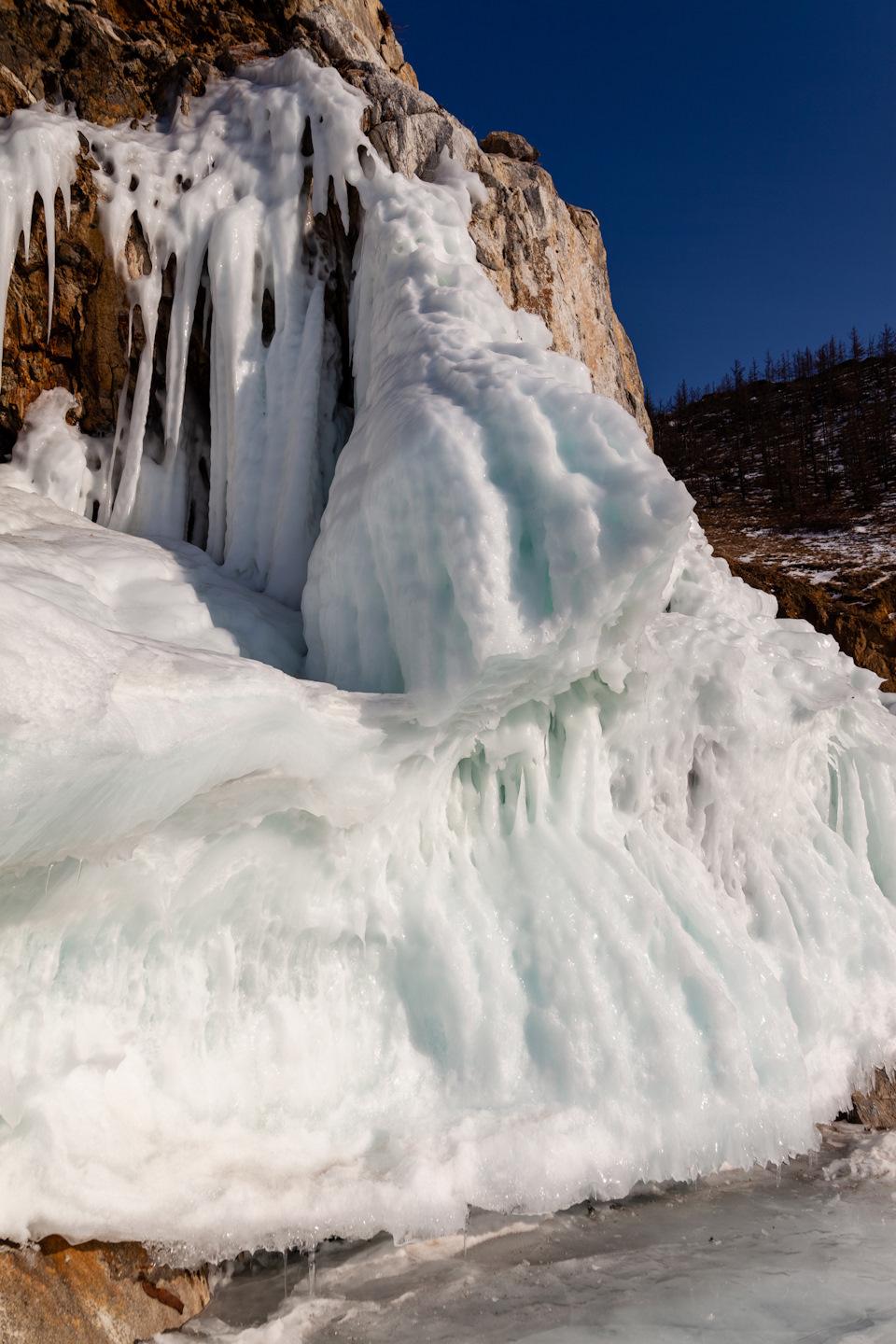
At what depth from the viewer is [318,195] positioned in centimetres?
486

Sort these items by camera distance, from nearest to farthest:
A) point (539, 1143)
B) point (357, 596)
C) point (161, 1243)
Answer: point (161, 1243)
point (539, 1143)
point (357, 596)

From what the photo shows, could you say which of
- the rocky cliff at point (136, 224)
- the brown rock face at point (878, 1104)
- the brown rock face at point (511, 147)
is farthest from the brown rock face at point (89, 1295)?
the brown rock face at point (511, 147)

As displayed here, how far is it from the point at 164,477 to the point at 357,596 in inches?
91.0

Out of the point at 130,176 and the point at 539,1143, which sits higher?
the point at 130,176

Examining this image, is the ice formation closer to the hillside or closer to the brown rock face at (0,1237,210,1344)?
the brown rock face at (0,1237,210,1344)

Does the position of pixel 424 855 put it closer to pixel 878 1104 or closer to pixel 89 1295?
pixel 89 1295

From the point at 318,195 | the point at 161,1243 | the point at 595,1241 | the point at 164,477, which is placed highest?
the point at 318,195

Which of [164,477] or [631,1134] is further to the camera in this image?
[164,477]

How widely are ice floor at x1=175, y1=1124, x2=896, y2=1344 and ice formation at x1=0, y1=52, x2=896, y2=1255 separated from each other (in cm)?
16

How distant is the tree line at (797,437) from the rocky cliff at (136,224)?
2473 cm

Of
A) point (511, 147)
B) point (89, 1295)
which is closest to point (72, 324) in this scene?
point (511, 147)

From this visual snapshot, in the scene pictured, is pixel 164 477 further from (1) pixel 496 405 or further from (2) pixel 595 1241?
(2) pixel 595 1241

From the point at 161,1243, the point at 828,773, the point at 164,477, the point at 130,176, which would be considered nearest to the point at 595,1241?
the point at 161,1243

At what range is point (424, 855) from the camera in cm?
278
